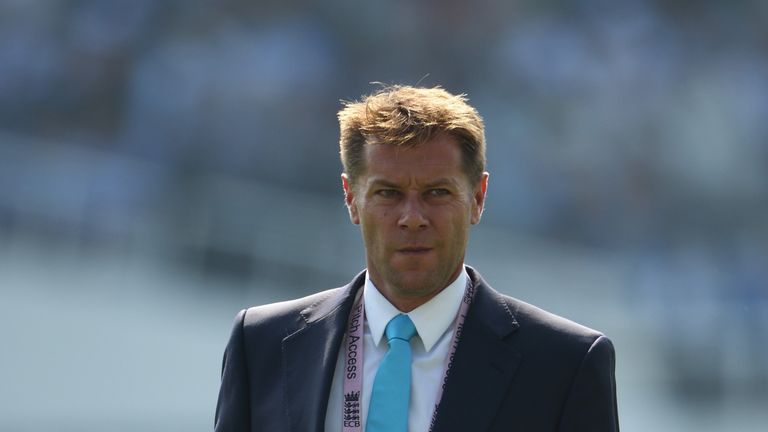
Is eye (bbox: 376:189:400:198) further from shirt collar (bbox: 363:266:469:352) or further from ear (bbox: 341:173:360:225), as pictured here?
shirt collar (bbox: 363:266:469:352)

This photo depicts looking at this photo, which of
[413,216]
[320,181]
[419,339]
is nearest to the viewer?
[413,216]

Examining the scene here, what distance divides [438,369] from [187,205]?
6537 mm

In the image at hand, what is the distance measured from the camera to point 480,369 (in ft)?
7.08

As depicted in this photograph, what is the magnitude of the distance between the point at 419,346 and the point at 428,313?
0.06 m

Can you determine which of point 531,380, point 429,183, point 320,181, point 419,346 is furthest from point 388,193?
point 320,181

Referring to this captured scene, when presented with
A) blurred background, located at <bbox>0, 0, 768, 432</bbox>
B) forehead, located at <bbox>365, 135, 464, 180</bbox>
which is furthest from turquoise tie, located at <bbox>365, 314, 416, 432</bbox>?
blurred background, located at <bbox>0, 0, 768, 432</bbox>

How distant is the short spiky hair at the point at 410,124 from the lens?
2.17 m

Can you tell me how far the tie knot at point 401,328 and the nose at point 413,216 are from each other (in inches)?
7.3

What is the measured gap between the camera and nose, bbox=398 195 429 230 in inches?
83.6

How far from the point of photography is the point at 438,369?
2.20 metres

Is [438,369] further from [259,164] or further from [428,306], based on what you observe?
[259,164]

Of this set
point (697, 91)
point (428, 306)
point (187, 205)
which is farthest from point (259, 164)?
point (428, 306)

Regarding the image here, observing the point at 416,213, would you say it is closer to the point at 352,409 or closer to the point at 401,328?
the point at 401,328

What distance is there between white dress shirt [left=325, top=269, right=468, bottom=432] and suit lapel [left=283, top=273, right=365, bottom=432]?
1.1 inches
